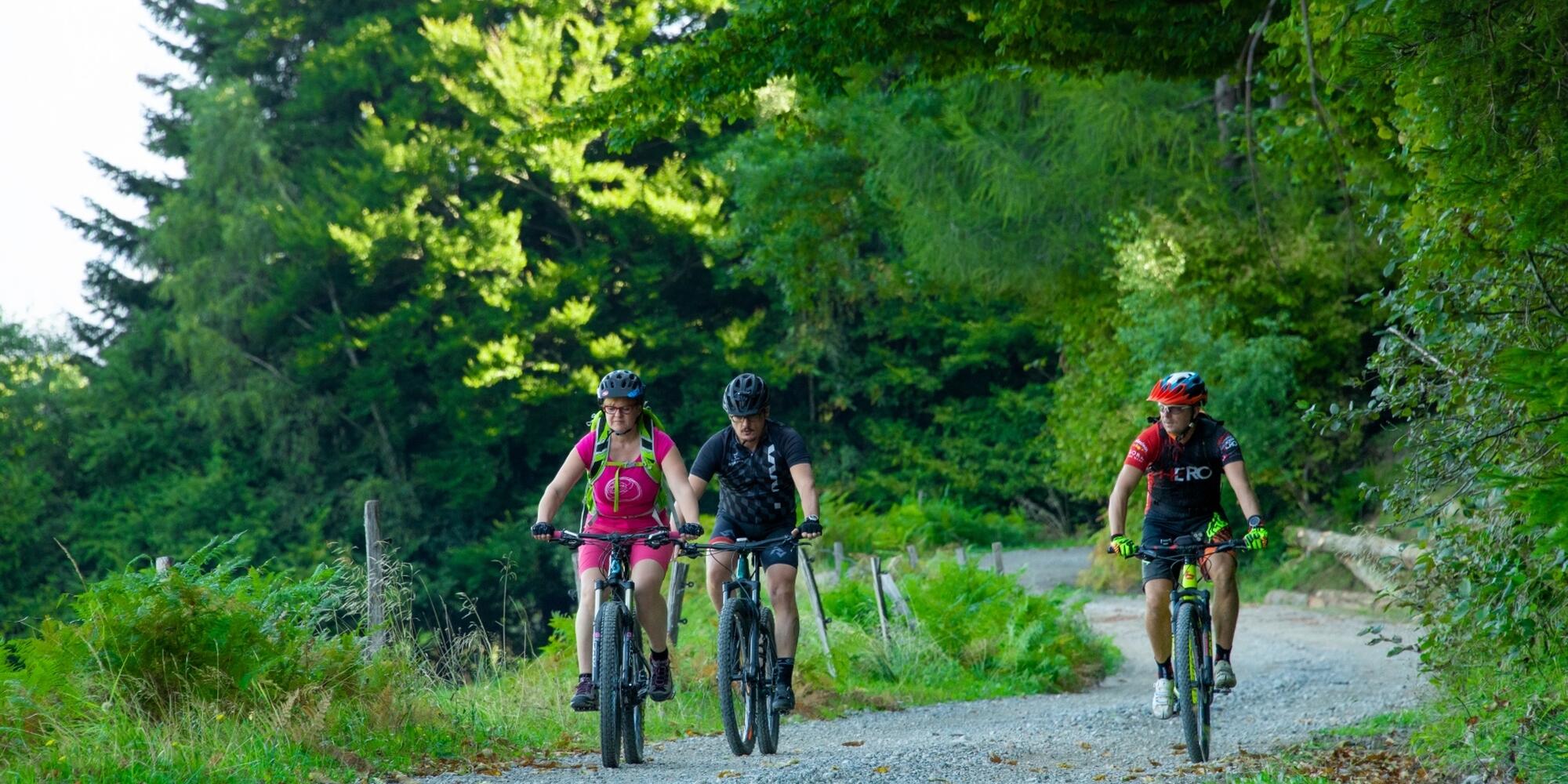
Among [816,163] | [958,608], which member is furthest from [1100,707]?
[816,163]

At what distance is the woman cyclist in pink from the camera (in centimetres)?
827

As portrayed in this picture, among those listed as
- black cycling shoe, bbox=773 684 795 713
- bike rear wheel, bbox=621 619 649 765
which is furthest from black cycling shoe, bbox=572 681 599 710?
black cycling shoe, bbox=773 684 795 713

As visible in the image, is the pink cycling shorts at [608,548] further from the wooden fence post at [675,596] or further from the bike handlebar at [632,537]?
the wooden fence post at [675,596]

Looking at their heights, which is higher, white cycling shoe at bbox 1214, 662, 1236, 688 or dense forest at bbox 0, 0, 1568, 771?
dense forest at bbox 0, 0, 1568, 771

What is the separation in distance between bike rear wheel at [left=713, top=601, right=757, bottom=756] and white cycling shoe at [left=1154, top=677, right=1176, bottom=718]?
7.18 ft

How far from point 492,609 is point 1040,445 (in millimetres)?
13630

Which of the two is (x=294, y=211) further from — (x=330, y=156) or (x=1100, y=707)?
(x=1100, y=707)

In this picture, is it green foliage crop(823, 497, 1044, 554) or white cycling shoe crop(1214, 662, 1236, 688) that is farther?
green foliage crop(823, 497, 1044, 554)

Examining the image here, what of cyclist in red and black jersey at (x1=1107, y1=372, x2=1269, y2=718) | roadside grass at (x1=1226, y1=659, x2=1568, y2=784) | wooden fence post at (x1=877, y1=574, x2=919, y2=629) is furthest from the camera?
wooden fence post at (x1=877, y1=574, x2=919, y2=629)

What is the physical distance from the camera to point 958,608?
14.7 meters

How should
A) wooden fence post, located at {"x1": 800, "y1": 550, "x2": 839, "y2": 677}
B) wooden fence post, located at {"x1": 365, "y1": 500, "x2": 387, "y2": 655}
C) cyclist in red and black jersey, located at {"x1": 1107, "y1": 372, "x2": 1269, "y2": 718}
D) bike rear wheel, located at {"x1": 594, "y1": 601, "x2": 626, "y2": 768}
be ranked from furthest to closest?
wooden fence post, located at {"x1": 800, "y1": 550, "x2": 839, "y2": 677} → wooden fence post, located at {"x1": 365, "y1": 500, "x2": 387, "y2": 655} → cyclist in red and black jersey, located at {"x1": 1107, "y1": 372, "x2": 1269, "y2": 718} → bike rear wheel, located at {"x1": 594, "y1": 601, "x2": 626, "y2": 768}

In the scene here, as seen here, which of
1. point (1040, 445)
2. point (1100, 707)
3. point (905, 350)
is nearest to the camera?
point (1100, 707)

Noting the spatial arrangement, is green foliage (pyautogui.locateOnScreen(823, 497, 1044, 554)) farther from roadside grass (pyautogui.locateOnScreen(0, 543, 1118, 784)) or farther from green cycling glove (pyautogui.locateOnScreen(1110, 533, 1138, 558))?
green cycling glove (pyautogui.locateOnScreen(1110, 533, 1138, 558))

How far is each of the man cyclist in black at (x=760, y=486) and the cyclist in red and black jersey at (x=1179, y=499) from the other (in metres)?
1.77
